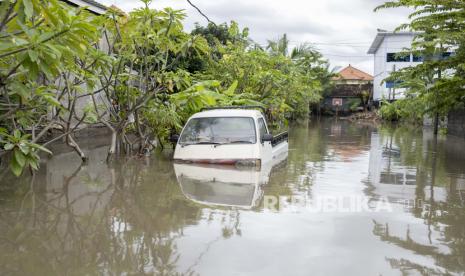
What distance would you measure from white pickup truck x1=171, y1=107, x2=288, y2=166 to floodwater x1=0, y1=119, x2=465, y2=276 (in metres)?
0.36

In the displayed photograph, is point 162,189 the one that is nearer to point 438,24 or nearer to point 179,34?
point 179,34

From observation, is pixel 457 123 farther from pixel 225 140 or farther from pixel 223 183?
pixel 223 183

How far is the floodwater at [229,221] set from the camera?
17.2 feet

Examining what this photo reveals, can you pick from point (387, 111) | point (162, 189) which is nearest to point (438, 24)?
→ point (162, 189)

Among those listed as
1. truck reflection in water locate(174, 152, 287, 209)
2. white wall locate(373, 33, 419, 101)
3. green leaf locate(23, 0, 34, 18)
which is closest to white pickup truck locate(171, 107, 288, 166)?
truck reflection in water locate(174, 152, 287, 209)

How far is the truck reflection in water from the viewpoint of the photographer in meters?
8.46

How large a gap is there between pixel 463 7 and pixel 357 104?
49857mm

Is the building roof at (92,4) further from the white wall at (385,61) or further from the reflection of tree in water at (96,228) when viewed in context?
the white wall at (385,61)

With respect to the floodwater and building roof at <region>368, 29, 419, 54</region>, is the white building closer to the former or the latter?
building roof at <region>368, 29, 419, 54</region>

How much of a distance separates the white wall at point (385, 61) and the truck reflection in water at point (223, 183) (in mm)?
42468

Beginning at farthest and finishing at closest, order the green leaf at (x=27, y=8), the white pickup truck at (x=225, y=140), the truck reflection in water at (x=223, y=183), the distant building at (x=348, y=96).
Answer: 1. the distant building at (x=348, y=96)
2. the white pickup truck at (x=225, y=140)
3. the truck reflection in water at (x=223, y=183)
4. the green leaf at (x=27, y=8)

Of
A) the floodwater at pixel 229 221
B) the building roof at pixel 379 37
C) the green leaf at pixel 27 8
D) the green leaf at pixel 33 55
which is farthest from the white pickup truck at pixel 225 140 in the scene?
the building roof at pixel 379 37

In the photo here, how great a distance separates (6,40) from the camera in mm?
5242

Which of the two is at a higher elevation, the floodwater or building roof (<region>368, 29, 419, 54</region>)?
building roof (<region>368, 29, 419, 54</region>)
